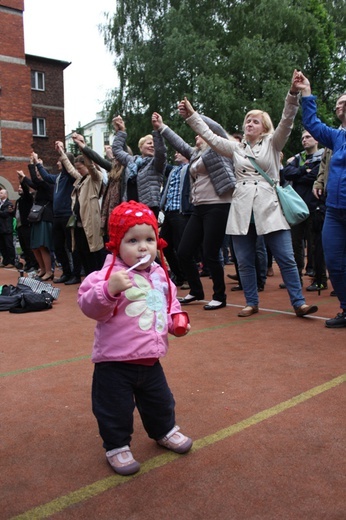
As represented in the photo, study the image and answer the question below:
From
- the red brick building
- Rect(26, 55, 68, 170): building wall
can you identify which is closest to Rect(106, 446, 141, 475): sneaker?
the red brick building

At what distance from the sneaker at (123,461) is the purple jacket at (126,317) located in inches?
16.1

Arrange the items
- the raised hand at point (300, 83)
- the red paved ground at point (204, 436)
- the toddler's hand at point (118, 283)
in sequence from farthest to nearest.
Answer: the raised hand at point (300, 83) < the toddler's hand at point (118, 283) < the red paved ground at point (204, 436)

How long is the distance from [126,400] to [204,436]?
0.53 metres

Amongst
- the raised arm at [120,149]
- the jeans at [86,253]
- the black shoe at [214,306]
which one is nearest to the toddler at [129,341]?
the black shoe at [214,306]

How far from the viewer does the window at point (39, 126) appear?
3425cm

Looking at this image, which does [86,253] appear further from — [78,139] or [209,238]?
[209,238]

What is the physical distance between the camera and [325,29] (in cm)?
2856

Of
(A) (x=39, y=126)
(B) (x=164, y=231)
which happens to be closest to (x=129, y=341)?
(B) (x=164, y=231)

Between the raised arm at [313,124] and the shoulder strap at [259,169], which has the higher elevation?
the raised arm at [313,124]

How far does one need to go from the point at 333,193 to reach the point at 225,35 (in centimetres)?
2505

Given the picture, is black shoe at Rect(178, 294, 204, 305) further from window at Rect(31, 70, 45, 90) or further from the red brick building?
window at Rect(31, 70, 45, 90)

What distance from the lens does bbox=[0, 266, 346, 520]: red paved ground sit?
2.04 metres

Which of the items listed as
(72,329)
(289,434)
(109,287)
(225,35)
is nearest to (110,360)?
(109,287)

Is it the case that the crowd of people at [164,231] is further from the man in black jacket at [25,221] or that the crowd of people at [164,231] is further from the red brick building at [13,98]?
the red brick building at [13,98]
